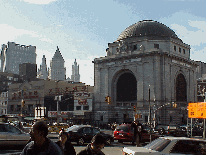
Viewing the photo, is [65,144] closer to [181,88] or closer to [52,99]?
[181,88]

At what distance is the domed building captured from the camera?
71250 mm

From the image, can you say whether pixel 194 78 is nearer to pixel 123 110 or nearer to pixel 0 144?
pixel 123 110

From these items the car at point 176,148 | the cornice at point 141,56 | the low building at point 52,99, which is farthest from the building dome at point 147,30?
the car at point 176,148

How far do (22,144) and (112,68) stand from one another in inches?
2554

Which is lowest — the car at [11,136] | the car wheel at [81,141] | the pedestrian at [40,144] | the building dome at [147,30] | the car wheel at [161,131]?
the car wheel at [161,131]

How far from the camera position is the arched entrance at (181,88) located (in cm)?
7775

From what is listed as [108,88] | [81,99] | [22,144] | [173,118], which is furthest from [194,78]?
[22,144]

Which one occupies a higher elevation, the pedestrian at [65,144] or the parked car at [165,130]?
the pedestrian at [65,144]

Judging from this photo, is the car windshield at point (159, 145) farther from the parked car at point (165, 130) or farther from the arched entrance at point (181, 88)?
the arched entrance at point (181, 88)

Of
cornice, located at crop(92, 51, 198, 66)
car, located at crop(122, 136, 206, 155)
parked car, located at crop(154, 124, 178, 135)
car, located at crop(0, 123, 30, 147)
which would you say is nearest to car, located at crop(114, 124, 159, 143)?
parked car, located at crop(154, 124, 178, 135)

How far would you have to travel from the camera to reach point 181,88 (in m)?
79.2

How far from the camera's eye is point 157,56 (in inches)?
2813

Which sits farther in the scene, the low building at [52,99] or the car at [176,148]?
the low building at [52,99]

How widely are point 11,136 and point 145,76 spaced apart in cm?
5914
